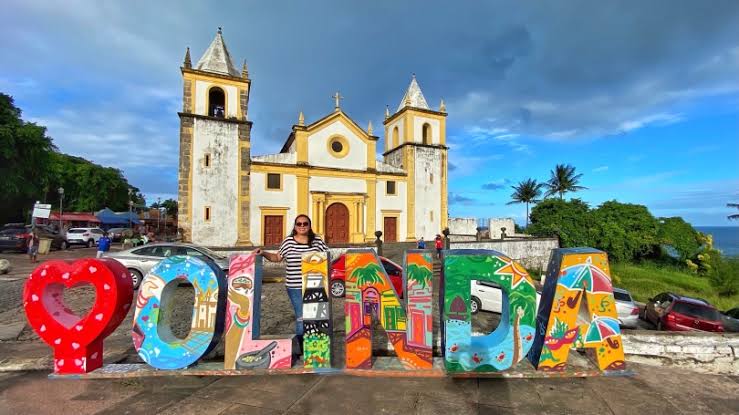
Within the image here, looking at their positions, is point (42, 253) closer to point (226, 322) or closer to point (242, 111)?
point (242, 111)

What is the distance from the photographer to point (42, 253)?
17.3 meters

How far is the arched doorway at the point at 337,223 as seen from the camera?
880 inches

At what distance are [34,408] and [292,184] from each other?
60.6 ft

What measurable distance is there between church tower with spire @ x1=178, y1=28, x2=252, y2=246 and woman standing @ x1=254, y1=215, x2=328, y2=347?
16300 millimetres

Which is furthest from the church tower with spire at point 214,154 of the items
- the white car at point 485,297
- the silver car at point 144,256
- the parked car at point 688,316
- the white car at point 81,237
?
the parked car at point 688,316

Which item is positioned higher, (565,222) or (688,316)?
(565,222)

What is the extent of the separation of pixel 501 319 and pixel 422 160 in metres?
21.4

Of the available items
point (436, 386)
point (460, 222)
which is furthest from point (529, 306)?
point (460, 222)

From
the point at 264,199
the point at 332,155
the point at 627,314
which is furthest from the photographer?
the point at 332,155

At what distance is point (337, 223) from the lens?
22.6 meters

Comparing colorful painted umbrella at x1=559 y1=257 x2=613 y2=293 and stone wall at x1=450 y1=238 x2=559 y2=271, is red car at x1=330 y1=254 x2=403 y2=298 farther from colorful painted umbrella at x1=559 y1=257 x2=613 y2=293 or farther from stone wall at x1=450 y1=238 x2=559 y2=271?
stone wall at x1=450 y1=238 x2=559 y2=271

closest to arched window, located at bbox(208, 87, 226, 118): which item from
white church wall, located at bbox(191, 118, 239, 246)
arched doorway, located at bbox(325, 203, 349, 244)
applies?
white church wall, located at bbox(191, 118, 239, 246)

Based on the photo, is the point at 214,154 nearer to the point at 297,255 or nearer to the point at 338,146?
the point at 338,146

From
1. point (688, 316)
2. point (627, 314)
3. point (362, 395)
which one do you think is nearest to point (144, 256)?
point (362, 395)
